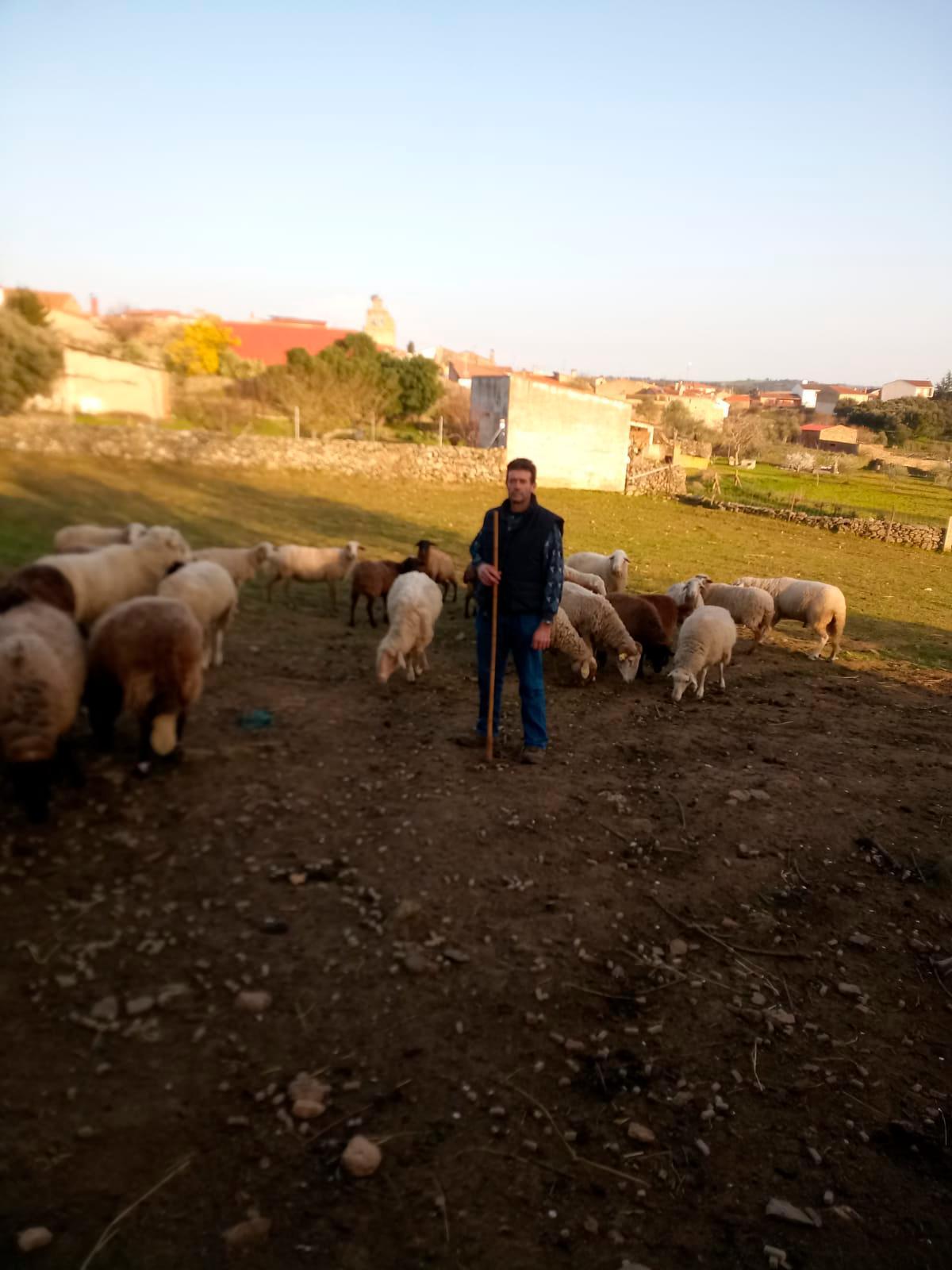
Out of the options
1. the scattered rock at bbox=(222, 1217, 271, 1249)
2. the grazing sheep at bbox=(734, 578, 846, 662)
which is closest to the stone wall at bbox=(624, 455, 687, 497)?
the grazing sheep at bbox=(734, 578, 846, 662)

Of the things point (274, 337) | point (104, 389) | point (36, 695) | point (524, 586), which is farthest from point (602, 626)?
point (274, 337)

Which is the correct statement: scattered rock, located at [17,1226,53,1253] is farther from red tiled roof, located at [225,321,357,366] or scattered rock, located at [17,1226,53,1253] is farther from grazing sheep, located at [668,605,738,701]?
red tiled roof, located at [225,321,357,366]

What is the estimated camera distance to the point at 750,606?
11094 mm

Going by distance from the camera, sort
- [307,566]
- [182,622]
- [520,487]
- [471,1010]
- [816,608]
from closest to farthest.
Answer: [471,1010]
[182,622]
[520,487]
[816,608]
[307,566]

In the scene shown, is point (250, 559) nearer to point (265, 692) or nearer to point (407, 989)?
Result: point (265, 692)

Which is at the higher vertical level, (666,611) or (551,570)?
(551,570)

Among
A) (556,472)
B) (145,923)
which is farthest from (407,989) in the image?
(556,472)

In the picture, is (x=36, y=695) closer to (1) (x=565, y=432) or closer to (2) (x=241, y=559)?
(2) (x=241, y=559)

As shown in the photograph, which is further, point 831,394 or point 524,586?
point 831,394

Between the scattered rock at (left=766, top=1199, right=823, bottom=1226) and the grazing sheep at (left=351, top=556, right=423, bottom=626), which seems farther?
the grazing sheep at (left=351, top=556, right=423, bottom=626)

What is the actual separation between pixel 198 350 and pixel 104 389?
21.1 meters

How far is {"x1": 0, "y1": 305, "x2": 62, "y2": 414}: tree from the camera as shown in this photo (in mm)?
24531

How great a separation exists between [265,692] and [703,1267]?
5906 mm

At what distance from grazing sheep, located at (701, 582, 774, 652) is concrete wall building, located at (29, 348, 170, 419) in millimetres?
24345
